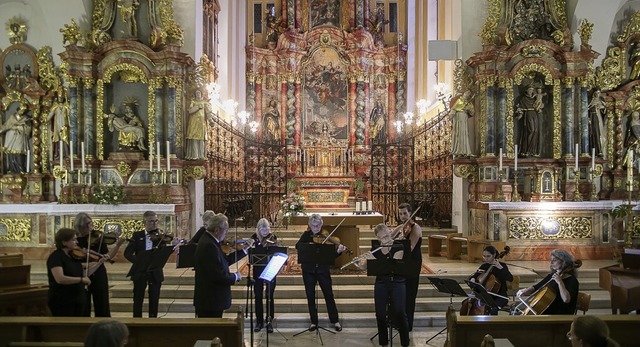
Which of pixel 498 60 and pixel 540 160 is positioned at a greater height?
pixel 498 60

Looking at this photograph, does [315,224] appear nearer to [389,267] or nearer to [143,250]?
[389,267]

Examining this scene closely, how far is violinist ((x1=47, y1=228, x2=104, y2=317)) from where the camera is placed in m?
5.36

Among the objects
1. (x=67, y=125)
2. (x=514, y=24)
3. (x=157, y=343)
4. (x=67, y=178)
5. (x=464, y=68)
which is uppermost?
(x=514, y=24)

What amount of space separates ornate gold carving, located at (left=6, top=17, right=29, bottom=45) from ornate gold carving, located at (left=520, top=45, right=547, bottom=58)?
36.7 ft

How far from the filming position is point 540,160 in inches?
468

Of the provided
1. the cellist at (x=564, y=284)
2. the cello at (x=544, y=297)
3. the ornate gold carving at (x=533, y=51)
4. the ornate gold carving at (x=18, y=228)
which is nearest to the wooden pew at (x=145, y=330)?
the cello at (x=544, y=297)

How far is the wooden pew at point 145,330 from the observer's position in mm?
4719

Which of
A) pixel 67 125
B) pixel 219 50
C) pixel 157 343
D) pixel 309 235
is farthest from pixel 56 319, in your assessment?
pixel 219 50

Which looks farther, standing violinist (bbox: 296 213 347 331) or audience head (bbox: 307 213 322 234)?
audience head (bbox: 307 213 322 234)

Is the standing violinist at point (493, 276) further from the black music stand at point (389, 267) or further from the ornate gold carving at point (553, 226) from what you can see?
the ornate gold carving at point (553, 226)

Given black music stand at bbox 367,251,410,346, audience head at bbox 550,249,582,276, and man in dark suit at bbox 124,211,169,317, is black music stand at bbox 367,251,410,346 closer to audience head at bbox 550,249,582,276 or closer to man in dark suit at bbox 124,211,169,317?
audience head at bbox 550,249,582,276

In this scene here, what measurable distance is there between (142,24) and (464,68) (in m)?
7.16

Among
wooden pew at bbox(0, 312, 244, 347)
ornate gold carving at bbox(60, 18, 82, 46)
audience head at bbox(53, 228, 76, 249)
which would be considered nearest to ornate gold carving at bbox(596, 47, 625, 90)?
wooden pew at bbox(0, 312, 244, 347)

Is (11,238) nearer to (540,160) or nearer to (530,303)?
(530,303)
